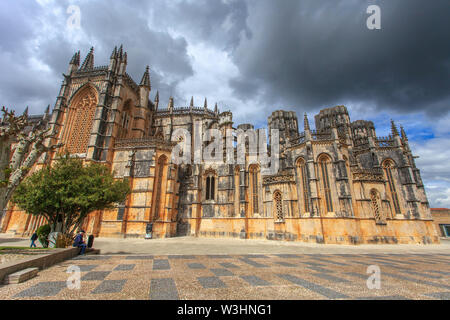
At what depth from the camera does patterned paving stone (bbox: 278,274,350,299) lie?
178 inches

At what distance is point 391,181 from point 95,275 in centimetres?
2849

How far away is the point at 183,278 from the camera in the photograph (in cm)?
577

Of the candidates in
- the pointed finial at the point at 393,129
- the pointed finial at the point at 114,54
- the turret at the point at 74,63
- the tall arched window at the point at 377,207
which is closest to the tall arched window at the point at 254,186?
the tall arched window at the point at 377,207

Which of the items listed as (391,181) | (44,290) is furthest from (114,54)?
(391,181)

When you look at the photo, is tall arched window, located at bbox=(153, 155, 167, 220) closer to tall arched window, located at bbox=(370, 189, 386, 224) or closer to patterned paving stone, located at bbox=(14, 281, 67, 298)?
patterned paving stone, located at bbox=(14, 281, 67, 298)

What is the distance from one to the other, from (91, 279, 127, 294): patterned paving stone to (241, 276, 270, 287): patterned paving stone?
3350 millimetres

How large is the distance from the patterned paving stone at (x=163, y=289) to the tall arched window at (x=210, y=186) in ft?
65.1

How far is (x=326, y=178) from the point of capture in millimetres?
19688

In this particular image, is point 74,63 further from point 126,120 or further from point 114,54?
point 126,120

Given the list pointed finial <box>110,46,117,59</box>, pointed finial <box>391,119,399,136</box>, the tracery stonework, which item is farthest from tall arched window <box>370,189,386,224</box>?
pointed finial <box>110,46,117,59</box>

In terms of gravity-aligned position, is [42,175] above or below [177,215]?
above
